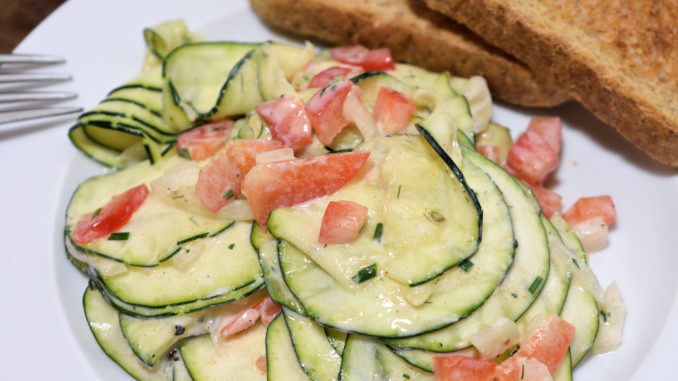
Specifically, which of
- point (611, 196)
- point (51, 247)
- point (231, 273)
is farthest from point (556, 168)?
point (51, 247)

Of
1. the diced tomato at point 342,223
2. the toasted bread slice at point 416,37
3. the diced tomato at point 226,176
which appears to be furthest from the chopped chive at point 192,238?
the toasted bread slice at point 416,37

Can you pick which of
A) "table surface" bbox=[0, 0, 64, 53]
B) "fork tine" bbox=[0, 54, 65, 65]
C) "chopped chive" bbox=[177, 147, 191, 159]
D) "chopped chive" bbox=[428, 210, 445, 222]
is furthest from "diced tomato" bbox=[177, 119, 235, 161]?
"table surface" bbox=[0, 0, 64, 53]

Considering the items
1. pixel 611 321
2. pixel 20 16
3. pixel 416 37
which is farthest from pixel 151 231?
pixel 20 16

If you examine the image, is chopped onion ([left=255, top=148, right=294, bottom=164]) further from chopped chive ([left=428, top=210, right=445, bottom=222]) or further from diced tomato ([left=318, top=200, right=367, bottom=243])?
chopped chive ([left=428, top=210, right=445, bottom=222])

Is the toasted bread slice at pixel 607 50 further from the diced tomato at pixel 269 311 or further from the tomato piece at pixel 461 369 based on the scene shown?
the diced tomato at pixel 269 311

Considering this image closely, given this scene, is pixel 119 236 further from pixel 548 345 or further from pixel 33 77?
pixel 548 345
